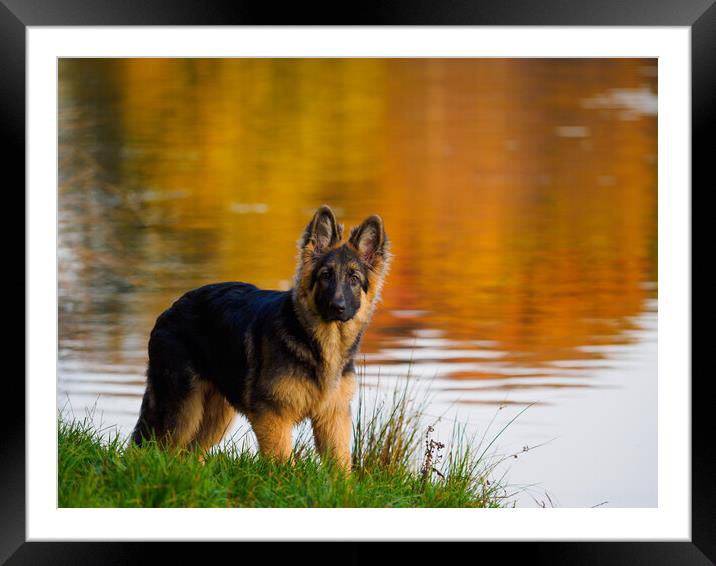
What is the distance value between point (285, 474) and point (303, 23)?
2785mm

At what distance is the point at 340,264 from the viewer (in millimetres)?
6270

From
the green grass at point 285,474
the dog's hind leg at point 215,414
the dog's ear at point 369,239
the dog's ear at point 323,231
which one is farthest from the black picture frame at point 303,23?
Result: the dog's hind leg at point 215,414

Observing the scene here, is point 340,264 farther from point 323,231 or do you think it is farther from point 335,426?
point 335,426

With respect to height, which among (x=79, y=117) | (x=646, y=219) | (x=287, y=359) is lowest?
(x=287, y=359)

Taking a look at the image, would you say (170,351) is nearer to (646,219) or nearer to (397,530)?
(397,530)

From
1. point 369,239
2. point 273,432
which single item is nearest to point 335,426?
point 273,432

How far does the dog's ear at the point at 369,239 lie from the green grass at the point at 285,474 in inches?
44.5

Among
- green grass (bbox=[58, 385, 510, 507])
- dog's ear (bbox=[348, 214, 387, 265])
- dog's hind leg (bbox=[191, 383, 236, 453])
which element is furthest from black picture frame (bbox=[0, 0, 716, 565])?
dog's hind leg (bbox=[191, 383, 236, 453])

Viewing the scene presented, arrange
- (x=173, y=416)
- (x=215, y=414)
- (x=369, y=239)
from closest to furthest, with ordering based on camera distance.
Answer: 1. (x=369, y=239)
2. (x=173, y=416)
3. (x=215, y=414)

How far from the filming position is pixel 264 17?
17.5ft

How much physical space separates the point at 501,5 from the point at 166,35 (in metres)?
1.96

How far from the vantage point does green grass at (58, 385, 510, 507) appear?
219 inches

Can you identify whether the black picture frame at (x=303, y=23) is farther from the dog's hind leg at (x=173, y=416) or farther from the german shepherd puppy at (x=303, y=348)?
the dog's hind leg at (x=173, y=416)

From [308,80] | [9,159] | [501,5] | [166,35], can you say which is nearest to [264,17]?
[166,35]
